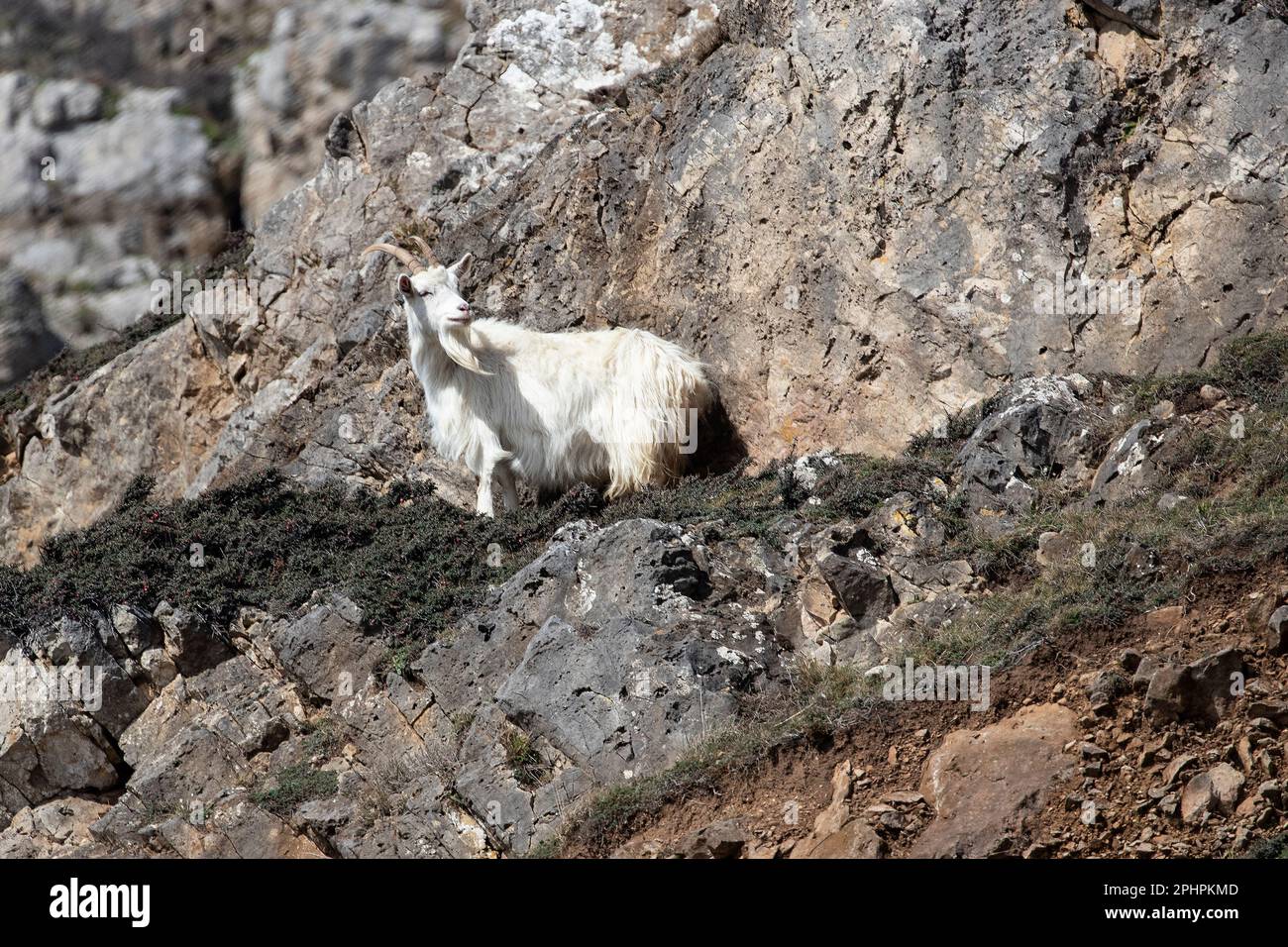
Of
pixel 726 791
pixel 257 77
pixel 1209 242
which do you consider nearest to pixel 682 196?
pixel 1209 242

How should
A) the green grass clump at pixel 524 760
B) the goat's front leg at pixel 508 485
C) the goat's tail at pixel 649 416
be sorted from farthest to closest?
1. the goat's front leg at pixel 508 485
2. the goat's tail at pixel 649 416
3. the green grass clump at pixel 524 760

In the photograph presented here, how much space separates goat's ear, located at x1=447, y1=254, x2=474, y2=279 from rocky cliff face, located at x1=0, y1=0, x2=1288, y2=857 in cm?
121

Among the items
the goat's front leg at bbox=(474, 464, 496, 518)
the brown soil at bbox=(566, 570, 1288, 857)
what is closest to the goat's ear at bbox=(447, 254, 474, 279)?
the goat's front leg at bbox=(474, 464, 496, 518)

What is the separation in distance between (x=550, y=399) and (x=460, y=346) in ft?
3.47

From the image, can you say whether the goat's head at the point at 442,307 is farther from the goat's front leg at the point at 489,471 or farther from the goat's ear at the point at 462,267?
the goat's front leg at the point at 489,471

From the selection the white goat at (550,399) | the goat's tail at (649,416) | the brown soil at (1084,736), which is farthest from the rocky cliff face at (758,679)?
the white goat at (550,399)

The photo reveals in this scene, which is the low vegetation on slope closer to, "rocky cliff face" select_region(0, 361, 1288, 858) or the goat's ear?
"rocky cliff face" select_region(0, 361, 1288, 858)

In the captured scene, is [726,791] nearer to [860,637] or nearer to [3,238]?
[860,637]

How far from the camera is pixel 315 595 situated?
43.9 feet

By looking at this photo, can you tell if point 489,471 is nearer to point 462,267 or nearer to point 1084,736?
point 462,267

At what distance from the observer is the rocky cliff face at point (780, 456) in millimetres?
9750

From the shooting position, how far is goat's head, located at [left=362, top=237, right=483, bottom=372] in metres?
14.6

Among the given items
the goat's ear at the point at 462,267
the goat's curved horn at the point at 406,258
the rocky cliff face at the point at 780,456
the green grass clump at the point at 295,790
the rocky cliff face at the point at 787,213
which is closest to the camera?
the rocky cliff face at the point at 780,456

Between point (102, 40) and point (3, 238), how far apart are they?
5373 mm
